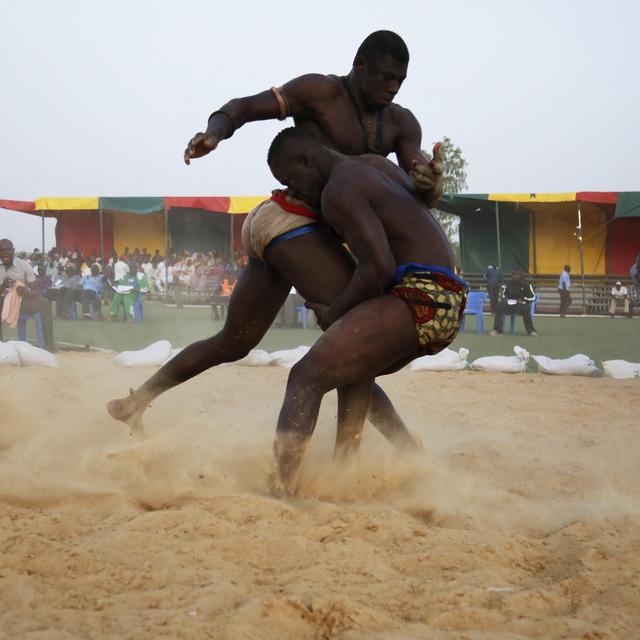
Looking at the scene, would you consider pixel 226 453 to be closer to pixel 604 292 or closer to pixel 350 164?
pixel 350 164

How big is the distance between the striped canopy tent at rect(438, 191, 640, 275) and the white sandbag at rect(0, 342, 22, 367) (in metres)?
15.4

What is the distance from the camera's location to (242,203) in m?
20.3

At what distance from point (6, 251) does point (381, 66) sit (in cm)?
779

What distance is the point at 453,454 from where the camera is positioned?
13.2ft

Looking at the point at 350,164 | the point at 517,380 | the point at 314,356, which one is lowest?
the point at 517,380

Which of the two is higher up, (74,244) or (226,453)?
(74,244)

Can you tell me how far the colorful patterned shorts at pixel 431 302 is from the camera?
302 centimetres

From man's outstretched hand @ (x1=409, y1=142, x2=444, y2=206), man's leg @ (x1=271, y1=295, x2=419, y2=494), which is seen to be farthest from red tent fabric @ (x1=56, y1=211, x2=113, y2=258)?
man's leg @ (x1=271, y1=295, x2=419, y2=494)

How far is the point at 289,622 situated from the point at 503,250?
2101 centimetres

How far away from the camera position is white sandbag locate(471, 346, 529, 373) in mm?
7695

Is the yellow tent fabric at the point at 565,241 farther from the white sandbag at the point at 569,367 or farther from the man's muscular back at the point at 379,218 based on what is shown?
the man's muscular back at the point at 379,218

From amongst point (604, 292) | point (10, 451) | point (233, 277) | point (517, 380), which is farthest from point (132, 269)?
point (10, 451)

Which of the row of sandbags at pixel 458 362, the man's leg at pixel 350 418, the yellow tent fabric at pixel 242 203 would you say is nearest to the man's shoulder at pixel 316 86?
the man's leg at pixel 350 418

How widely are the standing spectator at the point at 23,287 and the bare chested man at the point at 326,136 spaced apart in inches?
270
